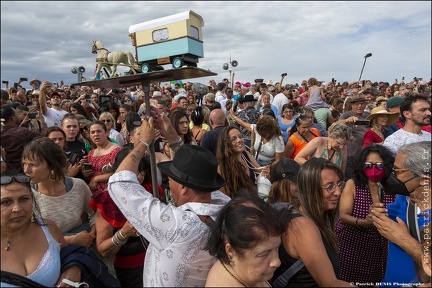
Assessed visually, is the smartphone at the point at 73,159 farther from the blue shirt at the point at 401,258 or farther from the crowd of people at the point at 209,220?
the blue shirt at the point at 401,258

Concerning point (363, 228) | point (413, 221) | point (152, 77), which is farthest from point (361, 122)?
point (152, 77)

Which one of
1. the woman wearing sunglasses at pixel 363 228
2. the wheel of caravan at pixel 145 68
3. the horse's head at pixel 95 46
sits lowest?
the woman wearing sunglasses at pixel 363 228

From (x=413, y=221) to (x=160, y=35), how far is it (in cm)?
179

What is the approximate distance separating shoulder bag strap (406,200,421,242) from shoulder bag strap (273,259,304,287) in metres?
0.69

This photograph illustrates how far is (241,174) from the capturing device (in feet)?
11.6

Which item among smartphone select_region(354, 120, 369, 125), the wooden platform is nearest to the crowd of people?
the wooden platform

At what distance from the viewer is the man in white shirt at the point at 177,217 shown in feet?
5.14

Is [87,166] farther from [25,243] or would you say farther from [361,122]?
[361,122]

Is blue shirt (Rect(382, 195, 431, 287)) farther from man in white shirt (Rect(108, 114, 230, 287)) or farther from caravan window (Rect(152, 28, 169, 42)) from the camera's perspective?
caravan window (Rect(152, 28, 169, 42))

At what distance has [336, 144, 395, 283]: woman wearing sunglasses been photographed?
2729 millimetres

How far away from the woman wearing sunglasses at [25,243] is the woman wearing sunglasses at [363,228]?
2.01 metres

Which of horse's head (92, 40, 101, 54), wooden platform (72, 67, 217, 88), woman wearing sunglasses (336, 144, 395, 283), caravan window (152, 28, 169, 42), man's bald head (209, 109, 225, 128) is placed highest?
horse's head (92, 40, 101, 54)

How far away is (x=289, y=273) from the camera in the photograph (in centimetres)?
175

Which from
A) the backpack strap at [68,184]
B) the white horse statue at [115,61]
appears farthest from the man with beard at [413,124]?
the backpack strap at [68,184]
